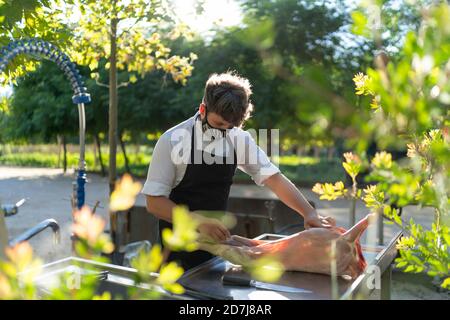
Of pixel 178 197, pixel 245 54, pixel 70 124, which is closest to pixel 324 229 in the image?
pixel 178 197

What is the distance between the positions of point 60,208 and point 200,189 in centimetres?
912

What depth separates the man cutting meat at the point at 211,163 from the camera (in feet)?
7.82

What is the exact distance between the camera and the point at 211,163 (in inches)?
107

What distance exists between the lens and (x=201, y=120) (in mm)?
2592

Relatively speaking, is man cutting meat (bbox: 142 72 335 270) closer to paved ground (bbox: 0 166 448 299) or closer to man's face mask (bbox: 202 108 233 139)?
man's face mask (bbox: 202 108 233 139)

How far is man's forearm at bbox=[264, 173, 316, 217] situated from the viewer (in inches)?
97.8

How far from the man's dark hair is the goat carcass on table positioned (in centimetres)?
64

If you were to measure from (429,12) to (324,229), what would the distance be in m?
1.39

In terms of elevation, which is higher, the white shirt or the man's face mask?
the man's face mask

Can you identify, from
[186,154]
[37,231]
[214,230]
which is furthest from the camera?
[186,154]

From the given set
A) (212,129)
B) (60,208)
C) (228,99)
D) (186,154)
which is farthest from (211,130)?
(60,208)

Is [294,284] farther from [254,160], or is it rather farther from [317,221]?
[254,160]

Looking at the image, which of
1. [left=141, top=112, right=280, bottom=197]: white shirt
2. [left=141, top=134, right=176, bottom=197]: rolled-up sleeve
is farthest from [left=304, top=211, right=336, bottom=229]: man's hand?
[left=141, top=134, right=176, bottom=197]: rolled-up sleeve

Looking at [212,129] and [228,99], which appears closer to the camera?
[228,99]
